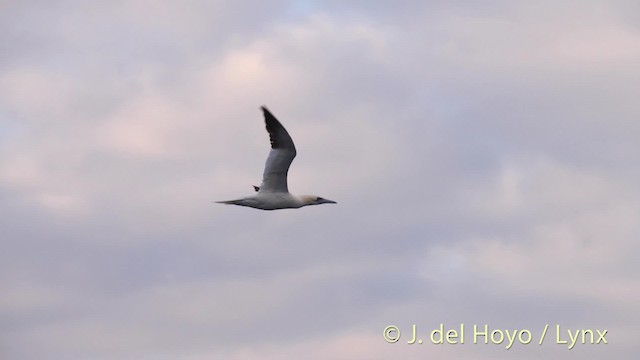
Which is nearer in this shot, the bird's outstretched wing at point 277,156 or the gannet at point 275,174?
the bird's outstretched wing at point 277,156

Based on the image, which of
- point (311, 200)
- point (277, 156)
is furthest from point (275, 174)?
point (311, 200)

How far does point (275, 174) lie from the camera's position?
7538cm

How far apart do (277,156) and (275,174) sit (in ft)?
4.28

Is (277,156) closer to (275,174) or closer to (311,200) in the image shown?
(275,174)

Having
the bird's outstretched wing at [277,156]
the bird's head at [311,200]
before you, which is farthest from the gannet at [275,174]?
the bird's head at [311,200]

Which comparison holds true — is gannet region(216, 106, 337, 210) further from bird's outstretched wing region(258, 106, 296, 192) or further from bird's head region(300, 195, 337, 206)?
bird's head region(300, 195, 337, 206)

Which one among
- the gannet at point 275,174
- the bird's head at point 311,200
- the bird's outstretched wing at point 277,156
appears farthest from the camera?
the bird's head at point 311,200

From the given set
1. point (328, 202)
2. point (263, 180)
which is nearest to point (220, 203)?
point (263, 180)

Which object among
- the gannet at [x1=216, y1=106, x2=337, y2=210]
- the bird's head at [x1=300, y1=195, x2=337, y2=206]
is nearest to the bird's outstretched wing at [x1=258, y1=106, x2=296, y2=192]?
the gannet at [x1=216, y1=106, x2=337, y2=210]

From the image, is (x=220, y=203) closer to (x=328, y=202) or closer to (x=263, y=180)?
(x=263, y=180)

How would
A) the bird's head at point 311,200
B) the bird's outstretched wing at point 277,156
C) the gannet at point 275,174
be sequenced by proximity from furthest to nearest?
the bird's head at point 311,200
the gannet at point 275,174
the bird's outstretched wing at point 277,156

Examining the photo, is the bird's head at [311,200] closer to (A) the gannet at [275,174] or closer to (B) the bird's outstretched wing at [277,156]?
(A) the gannet at [275,174]

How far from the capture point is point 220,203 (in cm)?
7188

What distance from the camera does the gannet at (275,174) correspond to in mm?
73562
